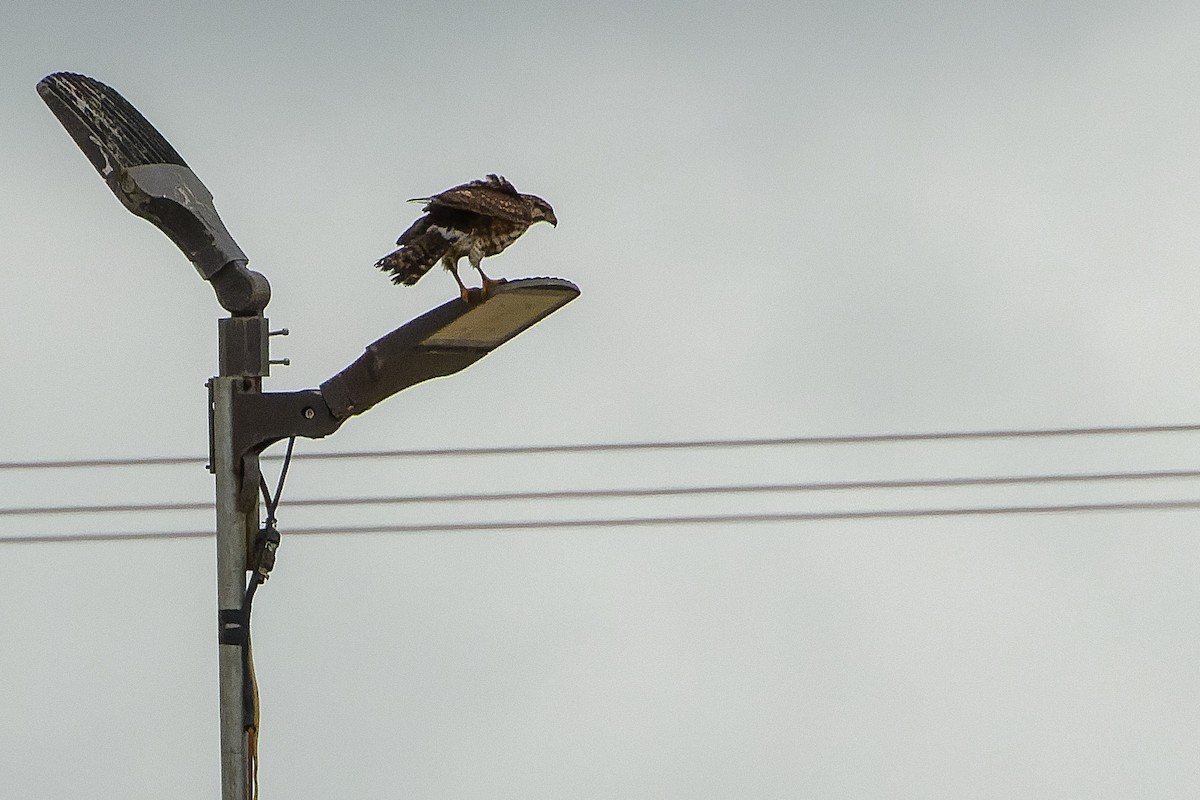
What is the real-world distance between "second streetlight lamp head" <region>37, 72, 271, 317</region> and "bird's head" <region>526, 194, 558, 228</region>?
3.64ft

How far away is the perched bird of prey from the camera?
6.72 m

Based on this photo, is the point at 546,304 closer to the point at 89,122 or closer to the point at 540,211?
the point at 540,211

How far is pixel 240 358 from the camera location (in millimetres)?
6238

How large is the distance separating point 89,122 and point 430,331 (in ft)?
4.28

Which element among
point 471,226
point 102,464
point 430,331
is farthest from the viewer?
point 102,464

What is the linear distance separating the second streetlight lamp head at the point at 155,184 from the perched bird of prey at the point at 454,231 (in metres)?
0.60

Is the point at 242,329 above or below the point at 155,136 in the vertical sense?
below

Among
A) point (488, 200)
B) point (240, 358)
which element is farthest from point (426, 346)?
point (488, 200)

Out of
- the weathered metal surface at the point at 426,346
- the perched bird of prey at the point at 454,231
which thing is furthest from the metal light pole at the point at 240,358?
the perched bird of prey at the point at 454,231

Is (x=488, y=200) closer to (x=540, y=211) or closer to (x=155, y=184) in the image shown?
(x=540, y=211)

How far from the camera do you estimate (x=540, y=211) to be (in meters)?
7.06

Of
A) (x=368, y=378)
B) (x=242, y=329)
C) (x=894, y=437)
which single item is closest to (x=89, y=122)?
(x=242, y=329)

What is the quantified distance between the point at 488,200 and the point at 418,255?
0.31 m

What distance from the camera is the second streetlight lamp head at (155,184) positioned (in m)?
6.23
